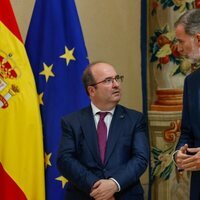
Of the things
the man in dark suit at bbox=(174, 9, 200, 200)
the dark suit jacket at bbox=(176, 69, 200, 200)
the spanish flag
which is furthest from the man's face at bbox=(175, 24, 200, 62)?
the spanish flag

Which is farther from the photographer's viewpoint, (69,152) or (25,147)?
(25,147)

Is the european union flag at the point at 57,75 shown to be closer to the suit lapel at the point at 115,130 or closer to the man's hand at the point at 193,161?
the suit lapel at the point at 115,130

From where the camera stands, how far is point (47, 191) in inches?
106

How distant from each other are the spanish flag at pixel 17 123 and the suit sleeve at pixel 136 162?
2.26 ft

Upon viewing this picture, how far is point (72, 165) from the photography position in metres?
2.09

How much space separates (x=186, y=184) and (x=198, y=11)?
1404 millimetres

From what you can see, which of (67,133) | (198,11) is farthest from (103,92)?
(198,11)

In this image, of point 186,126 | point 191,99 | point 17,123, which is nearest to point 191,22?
point 191,99

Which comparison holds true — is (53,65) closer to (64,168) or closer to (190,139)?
(64,168)

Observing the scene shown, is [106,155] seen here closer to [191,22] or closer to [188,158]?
[188,158]

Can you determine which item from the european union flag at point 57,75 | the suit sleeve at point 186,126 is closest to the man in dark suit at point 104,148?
the suit sleeve at point 186,126

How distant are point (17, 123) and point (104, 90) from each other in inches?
26.2

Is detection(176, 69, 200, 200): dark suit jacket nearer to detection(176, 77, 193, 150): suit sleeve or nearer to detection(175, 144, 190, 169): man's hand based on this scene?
detection(176, 77, 193, 150): suit sleeve

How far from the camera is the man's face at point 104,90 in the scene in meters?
2.21
